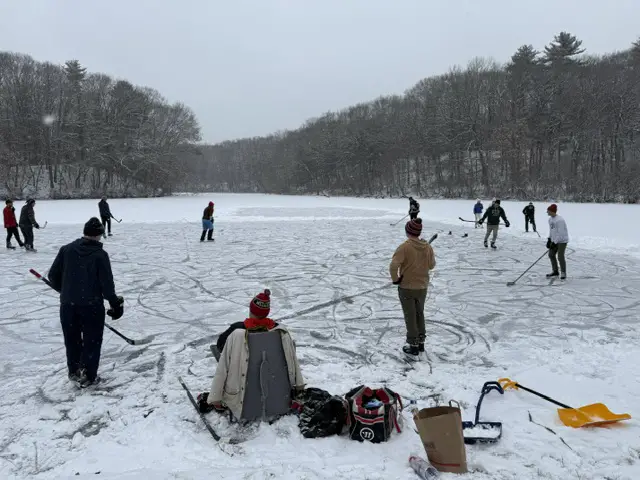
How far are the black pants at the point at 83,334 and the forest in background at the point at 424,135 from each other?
3633cm

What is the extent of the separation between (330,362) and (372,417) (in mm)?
1781

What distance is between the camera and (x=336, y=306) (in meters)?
7.79

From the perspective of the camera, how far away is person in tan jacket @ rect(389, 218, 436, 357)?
5254 mm

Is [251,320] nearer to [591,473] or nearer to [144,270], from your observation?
[591,473]

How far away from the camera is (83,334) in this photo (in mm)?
4410

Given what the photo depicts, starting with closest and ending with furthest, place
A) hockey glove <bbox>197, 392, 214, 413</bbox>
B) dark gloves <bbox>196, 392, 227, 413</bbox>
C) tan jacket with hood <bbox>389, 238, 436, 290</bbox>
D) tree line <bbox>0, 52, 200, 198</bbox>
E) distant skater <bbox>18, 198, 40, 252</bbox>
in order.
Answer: dark gloves <bbox>196, 392, 227, 413</bbox>
hockey glove <bbox>197, 392, 214, 413</bbox>
tan jacket with hood <bbox>389, 238, 436, 290</bbox>
distant skater <bbox>18, 198, 40, 252</bbox>
tree line <bbox>0, 52, 200, 198</bbox>

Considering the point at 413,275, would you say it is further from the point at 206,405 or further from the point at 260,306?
the point at 206,405

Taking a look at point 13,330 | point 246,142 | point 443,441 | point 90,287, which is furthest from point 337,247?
point 246,142

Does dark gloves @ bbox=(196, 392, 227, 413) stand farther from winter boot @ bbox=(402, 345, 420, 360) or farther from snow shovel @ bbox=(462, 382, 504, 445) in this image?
winter boot @ bbox=(402, 345, 420, 360)

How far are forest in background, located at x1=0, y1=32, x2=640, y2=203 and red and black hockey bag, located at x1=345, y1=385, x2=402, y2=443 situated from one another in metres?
35.1

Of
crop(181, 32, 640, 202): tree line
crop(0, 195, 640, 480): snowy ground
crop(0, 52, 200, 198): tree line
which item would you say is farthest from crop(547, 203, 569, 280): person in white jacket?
crop(0, 52, 200, 198): tree line

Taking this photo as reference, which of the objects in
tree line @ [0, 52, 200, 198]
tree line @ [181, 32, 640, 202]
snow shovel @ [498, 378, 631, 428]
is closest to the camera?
snow shovel @ [498, 378, 631, 428]

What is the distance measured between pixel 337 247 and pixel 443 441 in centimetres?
1206

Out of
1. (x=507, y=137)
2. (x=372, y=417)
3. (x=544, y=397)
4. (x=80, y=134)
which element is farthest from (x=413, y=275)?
(x=80, y=134)
